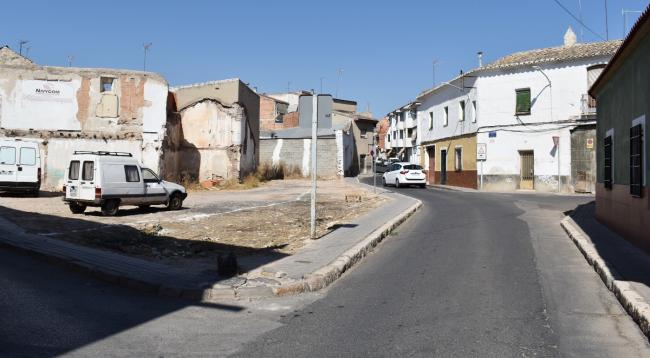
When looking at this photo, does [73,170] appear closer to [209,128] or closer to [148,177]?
[148,177]

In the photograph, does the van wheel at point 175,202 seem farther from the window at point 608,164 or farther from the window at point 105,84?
the window at point 608,164

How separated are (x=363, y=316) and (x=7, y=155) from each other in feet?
66.4

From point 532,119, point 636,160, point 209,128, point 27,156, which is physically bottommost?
point 636,160

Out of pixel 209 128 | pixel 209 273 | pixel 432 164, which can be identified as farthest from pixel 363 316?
pixel 432 164

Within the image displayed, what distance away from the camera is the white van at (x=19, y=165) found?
21.8m

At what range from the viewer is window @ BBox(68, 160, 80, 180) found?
16500 mm

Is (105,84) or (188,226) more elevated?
(105,84)

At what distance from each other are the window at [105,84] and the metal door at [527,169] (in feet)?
74.2

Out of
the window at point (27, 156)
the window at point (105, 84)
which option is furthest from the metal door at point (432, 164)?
the window at point (27, 156)

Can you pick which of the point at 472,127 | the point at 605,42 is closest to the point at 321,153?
the point at 472,127

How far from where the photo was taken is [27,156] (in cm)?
2227

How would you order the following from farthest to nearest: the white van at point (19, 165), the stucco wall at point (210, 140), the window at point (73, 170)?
the stucco wall at point (210, 140) → the white van at point (19, 165) → the window at point (73, 170)

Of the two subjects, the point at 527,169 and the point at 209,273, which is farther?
the point at 527,169

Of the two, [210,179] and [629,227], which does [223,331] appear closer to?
[629,227]
